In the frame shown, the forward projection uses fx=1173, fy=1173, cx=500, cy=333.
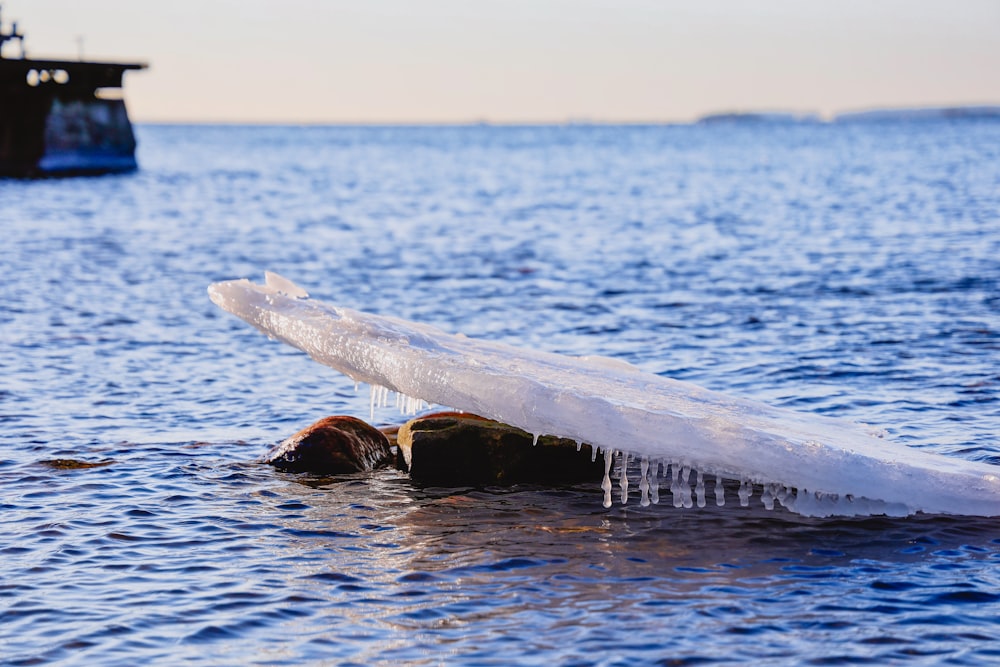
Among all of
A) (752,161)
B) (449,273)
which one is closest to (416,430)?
(449,273)

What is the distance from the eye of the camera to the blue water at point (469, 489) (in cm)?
767

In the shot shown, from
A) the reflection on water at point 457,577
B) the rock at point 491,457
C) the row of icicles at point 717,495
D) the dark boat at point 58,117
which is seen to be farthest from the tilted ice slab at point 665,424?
A: the dark boat at point 58,117

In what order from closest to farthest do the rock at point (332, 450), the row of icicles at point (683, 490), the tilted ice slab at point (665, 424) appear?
the tilted ice slab at point (665, 424) → the row of icicles at point (683, 490) → the rock at point (332, 450)

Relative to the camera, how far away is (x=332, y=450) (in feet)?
38.7

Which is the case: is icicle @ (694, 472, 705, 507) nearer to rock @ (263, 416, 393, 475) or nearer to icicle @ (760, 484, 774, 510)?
icicle @ (760, 484, 774, 510)

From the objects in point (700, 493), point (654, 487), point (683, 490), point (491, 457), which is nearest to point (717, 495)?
point (700, 493)

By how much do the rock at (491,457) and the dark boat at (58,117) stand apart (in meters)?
50.9

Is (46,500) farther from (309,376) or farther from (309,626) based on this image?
(309,376)

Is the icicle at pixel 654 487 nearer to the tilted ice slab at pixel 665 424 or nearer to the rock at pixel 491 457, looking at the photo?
the tilted ice slab at pixel 665 424

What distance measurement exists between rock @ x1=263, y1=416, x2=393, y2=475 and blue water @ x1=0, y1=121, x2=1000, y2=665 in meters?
0.28

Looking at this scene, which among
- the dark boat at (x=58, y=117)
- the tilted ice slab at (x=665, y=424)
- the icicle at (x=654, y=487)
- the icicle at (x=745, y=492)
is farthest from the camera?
the dark boat at (x=58, y=117)

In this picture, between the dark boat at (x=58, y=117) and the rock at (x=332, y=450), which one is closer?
the rock at (x=332, y=450)

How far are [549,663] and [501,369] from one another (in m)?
4.01

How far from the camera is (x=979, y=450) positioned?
11.9 m
